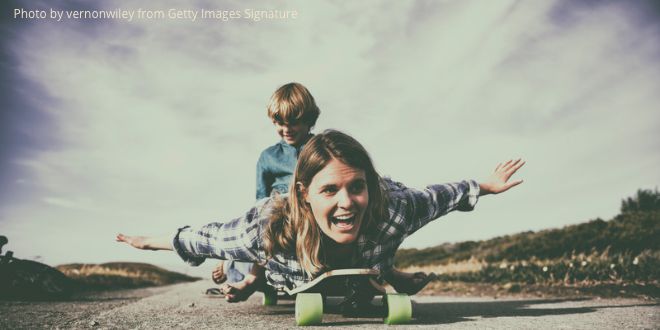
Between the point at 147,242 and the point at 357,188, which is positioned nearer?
the point at 357,188

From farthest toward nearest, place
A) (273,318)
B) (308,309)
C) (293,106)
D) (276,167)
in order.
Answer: (276,167) → (293,106) → (273,318) → (308,309)

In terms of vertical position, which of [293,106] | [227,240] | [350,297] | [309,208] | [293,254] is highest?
[293,106]

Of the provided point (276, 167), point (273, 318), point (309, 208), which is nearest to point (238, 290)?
point (273, 318)

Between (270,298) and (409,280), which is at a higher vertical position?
(409,280)

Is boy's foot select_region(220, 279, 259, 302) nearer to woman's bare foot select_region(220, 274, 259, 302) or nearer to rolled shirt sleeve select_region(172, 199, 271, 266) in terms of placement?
woman's bare foot select_region(220, 274, 259, 302)

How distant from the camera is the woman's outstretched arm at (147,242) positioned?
3597mm

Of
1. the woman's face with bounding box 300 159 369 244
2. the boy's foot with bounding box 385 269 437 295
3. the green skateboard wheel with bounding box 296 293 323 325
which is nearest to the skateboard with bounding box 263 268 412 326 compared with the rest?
the green skateboard wheel with bounding box 296 293 323 325

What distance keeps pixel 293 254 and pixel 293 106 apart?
1.81 metres

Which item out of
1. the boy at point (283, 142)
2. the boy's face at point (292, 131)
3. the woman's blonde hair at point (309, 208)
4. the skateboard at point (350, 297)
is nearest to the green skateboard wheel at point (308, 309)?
the skateboard at point (350, 297)

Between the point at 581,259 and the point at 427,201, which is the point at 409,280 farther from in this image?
the point at 581,259

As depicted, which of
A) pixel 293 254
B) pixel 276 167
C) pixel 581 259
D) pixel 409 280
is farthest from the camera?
pixel 581 259

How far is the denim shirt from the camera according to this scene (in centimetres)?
466

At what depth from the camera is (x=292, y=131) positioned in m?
4.63

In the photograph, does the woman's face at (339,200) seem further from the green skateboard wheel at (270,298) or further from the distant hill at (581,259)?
the distant hill at (581,259)
